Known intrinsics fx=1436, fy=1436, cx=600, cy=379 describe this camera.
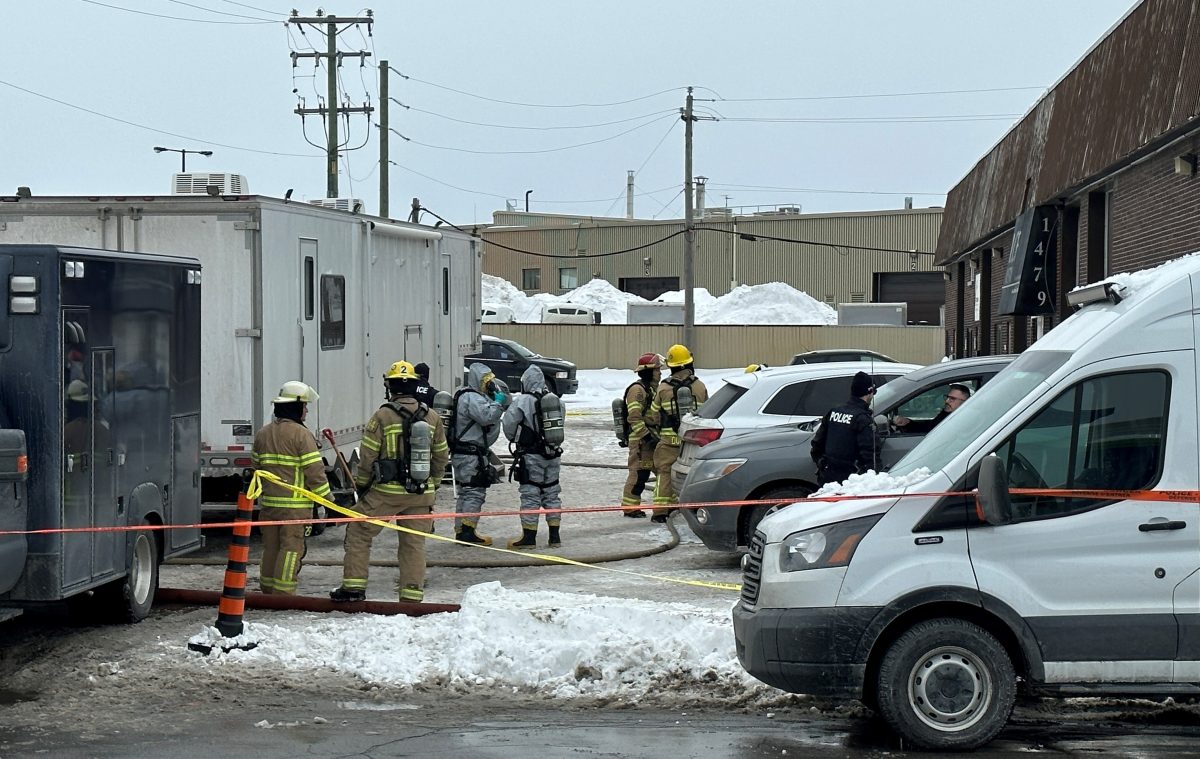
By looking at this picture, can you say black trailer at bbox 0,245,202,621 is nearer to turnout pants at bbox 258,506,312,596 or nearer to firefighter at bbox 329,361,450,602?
turnout pants at bbox 258,506,312,596

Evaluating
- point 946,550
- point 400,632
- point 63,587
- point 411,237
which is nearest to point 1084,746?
point 946,550

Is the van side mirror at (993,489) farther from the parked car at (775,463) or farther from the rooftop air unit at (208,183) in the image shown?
the rooftop air unit at (208,183)

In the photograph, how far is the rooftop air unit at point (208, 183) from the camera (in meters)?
14.0

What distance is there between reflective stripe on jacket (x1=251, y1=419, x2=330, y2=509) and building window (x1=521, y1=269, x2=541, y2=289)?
66854 mm

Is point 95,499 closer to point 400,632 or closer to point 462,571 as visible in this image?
point 400,632

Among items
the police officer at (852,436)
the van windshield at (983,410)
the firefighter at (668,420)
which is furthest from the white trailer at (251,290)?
the van windshield at (983,410)

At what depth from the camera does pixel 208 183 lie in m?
14.0

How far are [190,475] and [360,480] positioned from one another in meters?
1.25

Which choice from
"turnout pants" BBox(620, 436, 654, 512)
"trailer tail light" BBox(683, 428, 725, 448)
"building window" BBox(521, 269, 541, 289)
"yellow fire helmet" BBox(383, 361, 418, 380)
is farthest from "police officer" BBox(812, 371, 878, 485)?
"building window" BBox(521, 269, 541, 289)

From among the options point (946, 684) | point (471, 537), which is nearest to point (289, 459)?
point (471, 537)

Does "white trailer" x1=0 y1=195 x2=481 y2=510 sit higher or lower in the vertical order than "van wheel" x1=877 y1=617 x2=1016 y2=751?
higher

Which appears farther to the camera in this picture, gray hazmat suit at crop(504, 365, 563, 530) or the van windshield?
gray hazmat suit at crop(504, 365, 563, 530)

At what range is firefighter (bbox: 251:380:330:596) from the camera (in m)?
10.6

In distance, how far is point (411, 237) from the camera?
17.6 metres
